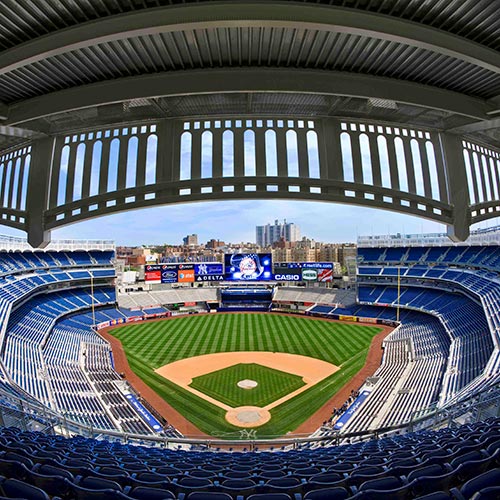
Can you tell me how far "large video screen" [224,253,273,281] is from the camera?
169ft

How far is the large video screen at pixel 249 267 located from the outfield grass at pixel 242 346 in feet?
18.7

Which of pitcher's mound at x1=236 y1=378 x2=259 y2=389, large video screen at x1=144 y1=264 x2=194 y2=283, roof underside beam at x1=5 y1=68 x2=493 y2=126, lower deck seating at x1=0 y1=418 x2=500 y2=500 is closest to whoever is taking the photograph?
lower deck seating at x1=0 y1=418 x2=500 y2=500

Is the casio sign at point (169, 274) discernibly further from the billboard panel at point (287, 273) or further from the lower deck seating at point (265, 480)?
the lower deck seating at point (265, 480)

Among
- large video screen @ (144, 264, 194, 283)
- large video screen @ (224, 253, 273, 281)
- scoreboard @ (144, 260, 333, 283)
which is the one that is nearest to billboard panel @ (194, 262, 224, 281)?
scoreboard @ (144, 260, 333, 283)

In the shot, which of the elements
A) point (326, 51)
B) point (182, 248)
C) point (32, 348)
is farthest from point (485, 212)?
point (182, 248)

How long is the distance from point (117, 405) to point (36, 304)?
20760mm

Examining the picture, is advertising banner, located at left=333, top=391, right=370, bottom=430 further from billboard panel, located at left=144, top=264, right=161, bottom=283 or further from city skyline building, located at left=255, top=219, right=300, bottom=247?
city skyline building, located at left=255, top=219, right=300, bottom=247

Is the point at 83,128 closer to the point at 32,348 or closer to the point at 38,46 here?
the point at 38,46

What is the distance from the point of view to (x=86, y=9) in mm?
3062

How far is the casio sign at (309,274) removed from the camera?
52.5 meters

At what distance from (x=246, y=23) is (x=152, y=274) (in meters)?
49.9

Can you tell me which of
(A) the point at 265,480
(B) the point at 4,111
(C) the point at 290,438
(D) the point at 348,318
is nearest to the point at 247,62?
(B) the point at 4,111

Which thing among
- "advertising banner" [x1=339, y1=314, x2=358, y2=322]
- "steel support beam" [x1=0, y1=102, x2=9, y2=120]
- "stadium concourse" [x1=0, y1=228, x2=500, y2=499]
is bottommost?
"advertising banner" [x1=339, y1=314, x2=358, y2=322]

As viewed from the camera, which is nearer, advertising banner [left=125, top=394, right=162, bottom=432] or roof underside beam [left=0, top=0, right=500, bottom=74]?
roof underside beam [left=0, top=0, right=500, bottom=74]
